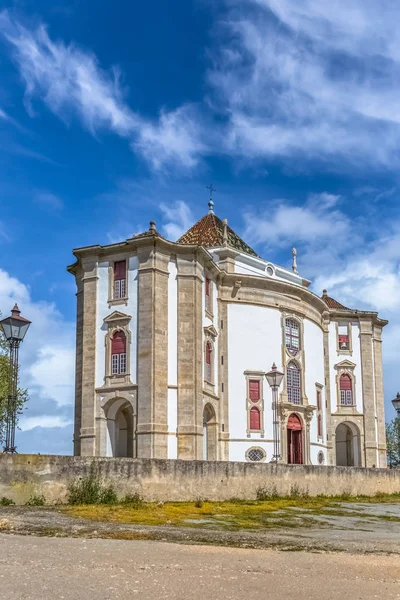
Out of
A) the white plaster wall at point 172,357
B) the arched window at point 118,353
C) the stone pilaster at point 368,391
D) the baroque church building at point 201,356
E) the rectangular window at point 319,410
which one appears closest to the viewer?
the white plaster wall at point 172,357

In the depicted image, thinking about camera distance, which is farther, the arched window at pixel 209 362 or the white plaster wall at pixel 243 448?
the white plaster wall at pixel 243 448

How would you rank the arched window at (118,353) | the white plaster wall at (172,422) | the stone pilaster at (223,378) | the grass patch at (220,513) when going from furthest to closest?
the stone pilaster at (223,378) → the arched window at (118,353) → the white plaster wall at (172,422) → the grass patch at (220,513)

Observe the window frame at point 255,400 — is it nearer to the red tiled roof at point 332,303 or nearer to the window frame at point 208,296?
the window frame at point 208,296

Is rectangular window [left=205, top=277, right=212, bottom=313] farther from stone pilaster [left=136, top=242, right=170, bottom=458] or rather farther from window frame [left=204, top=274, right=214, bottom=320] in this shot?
stone pilaster [left=136, top=242, right=170, bottom=458]

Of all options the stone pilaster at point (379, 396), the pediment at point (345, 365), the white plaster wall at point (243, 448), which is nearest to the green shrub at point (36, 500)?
the white plaster wall at point (243, 448)

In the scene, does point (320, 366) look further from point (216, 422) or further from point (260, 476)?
point (260, 476)

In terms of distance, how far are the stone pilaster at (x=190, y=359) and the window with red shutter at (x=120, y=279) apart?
2839 millimetres

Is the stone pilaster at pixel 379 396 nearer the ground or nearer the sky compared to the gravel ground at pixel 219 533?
nearer the sky

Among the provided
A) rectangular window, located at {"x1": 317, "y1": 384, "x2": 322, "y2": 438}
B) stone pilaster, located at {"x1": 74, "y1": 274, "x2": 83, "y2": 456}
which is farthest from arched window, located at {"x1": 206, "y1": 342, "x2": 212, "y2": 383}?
rectangular window, located at {"x1": 317, "y1": 384, "x2": 322, "y2": 438}

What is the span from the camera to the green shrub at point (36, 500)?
63.4 feet

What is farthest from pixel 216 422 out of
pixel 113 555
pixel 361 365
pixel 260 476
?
pixel 113 555

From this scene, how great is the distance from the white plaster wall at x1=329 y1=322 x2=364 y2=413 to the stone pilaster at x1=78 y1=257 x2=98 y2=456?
2298 cm

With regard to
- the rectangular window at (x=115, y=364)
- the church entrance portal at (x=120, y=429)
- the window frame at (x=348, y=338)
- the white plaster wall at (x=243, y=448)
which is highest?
the window frame at (x=348, y=338)

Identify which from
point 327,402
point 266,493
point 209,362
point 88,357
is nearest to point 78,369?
point 88,357
